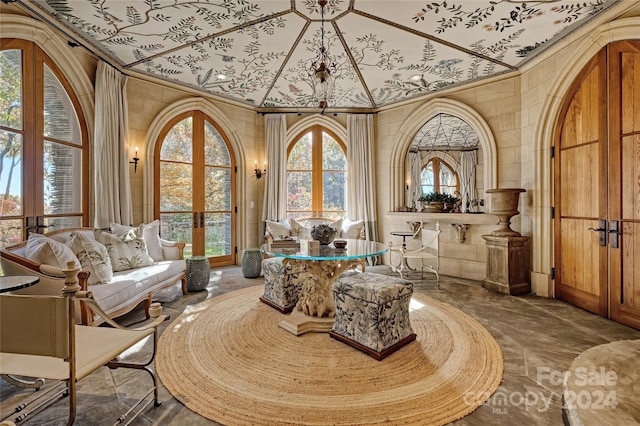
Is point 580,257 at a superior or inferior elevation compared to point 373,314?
superior

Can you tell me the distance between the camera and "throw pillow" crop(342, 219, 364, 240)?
17.2ft

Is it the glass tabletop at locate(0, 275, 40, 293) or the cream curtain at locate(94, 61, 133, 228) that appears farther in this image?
the cream curtain at locate(94, 61, 133, 228)

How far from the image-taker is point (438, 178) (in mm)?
5168

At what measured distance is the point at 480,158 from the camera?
4.59 metres

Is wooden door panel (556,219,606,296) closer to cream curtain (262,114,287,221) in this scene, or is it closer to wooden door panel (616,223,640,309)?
wooden door panel (616,223,640,309)

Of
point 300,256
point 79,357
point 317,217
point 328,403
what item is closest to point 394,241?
point 317,217

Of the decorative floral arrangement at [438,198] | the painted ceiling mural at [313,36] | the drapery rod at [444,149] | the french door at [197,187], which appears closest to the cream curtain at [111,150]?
the painted ceiling mural at [313,36]

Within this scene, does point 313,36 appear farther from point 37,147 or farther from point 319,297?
point 37,147

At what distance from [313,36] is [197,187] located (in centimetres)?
315

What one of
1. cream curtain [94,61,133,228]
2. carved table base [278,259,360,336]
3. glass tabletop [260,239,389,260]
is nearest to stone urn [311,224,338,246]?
glass tabletop [260,239,389,260]

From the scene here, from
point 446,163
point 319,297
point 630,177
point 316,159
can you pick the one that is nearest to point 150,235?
point 319,297

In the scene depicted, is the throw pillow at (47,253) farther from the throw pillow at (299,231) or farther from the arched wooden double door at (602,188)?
the arched wooden double door at (602,188)

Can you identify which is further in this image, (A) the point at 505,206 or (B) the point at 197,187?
(B) the point at 197,187

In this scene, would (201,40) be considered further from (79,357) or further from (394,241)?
(394,241)
